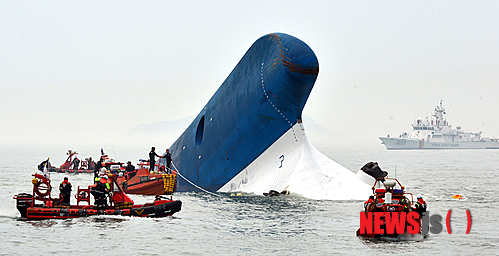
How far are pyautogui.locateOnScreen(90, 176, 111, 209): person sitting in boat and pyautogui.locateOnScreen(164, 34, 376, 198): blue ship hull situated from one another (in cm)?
878

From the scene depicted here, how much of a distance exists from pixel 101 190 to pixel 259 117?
972cm

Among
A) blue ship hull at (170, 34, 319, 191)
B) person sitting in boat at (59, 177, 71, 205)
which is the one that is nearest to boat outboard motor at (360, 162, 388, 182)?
blue ship hull at (170, 34, 319, 191)

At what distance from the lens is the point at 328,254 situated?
1595 cm

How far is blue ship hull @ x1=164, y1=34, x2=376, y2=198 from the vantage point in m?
26.4

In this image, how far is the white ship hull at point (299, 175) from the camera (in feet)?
83.6

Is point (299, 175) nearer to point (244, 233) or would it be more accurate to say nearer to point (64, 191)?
point (244, 233)

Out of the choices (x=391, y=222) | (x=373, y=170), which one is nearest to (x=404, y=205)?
(x=391, y=222)

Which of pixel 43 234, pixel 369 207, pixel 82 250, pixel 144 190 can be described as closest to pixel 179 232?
pixel 82 250

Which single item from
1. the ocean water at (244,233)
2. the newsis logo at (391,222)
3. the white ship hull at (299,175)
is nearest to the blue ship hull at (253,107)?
the white ship hull at (299,175)

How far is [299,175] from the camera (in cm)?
2623

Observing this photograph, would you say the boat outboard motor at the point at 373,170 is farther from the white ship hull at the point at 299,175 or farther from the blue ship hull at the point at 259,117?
the blue ship hull at the point at 259,117

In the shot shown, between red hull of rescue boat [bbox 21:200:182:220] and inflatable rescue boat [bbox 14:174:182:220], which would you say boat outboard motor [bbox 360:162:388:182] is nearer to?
inflatable rescue boat [bbox 14:174:182:220]

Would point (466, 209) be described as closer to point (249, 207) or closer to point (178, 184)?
point (249, 207)

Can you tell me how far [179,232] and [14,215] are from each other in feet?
28.5
